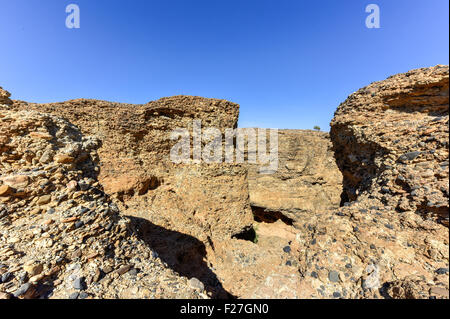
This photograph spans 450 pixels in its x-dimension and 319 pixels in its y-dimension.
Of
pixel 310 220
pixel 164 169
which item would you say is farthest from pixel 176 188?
pixel 310 220

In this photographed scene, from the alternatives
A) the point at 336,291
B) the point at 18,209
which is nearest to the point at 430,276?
the point at 336,291

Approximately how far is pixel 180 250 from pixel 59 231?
3886mm

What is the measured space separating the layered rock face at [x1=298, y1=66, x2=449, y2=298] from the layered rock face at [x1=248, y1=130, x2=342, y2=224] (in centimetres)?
950

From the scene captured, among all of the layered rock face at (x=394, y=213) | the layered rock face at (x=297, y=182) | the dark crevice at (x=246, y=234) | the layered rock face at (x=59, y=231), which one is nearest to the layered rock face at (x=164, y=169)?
the dark crevice at (x=246, y=234)

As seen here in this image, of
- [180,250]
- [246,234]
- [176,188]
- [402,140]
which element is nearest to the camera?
[402,140]

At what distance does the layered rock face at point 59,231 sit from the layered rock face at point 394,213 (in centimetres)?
200

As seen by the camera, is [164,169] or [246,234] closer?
[164,169]

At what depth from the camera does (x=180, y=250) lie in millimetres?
5562

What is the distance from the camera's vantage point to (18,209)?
2455 mm

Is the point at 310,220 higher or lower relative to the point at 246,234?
higher

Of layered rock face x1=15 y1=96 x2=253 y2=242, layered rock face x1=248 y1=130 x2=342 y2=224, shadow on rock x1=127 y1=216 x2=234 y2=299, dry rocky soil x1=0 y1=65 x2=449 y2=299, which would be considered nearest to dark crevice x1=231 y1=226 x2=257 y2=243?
layered rock face x1=15 y1=96 x2=253 y2=242

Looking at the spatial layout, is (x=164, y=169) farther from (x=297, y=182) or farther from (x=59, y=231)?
(x=297, y=182)
